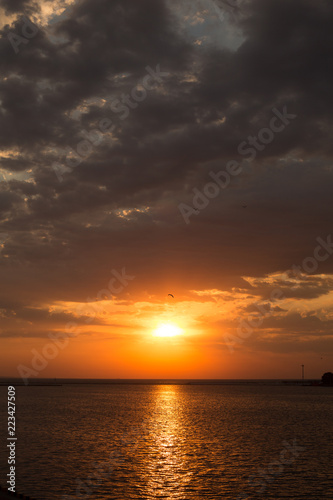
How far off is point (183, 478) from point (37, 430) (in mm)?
42245

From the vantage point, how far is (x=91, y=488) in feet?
130

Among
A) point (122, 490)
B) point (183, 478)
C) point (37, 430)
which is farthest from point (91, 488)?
point (37, 430)

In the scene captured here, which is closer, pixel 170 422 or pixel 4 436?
pixel 4 436

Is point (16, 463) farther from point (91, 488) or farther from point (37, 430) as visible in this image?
point (37, 430)
